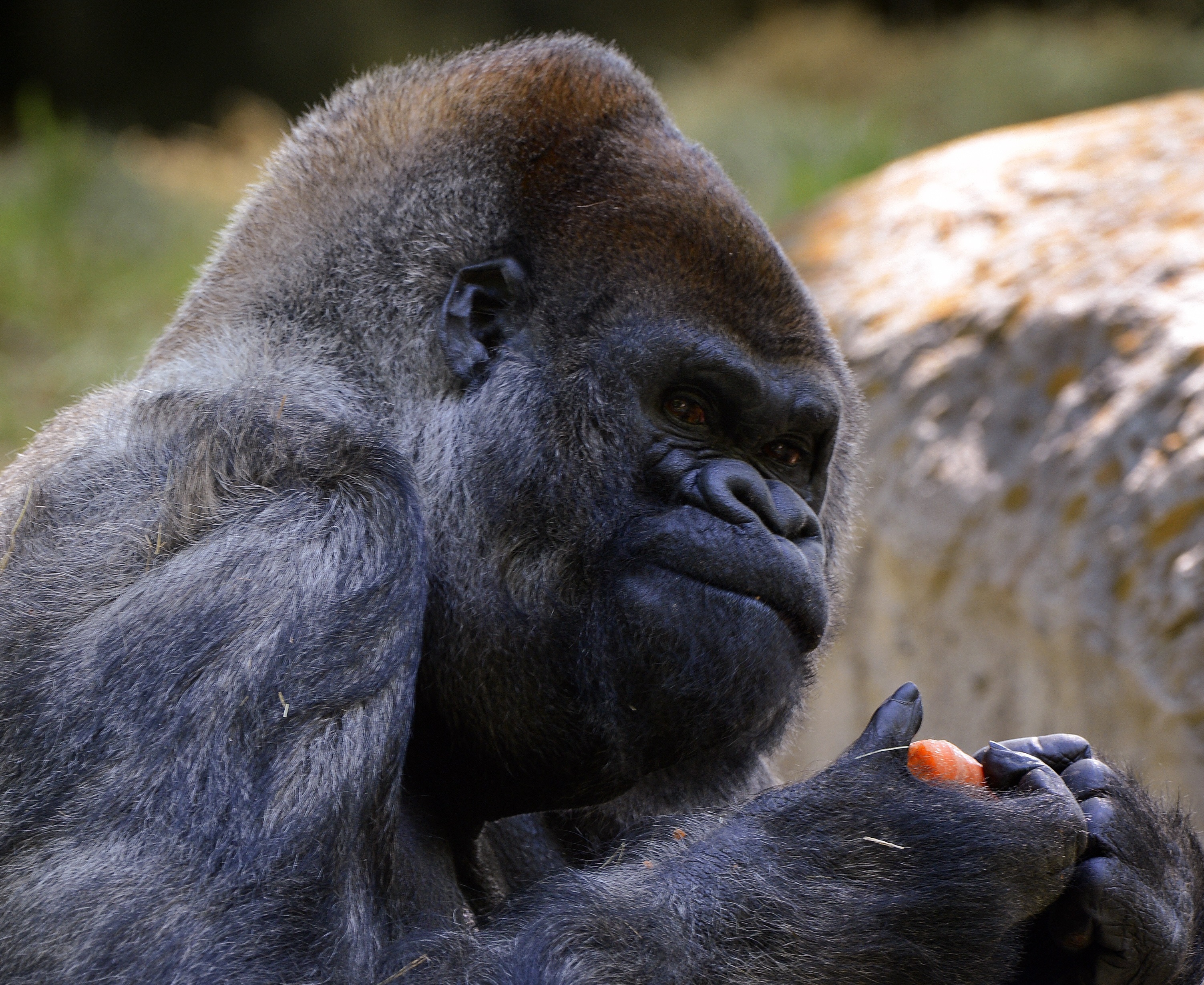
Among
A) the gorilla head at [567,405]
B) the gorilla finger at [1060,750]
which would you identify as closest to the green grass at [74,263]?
the gorilla head at [567,405]

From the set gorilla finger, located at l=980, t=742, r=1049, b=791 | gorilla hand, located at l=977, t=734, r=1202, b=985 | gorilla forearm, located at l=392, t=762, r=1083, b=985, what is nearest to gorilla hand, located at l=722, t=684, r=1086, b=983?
gorilla forearm, located at l=392, t=762, r=1083, b=985

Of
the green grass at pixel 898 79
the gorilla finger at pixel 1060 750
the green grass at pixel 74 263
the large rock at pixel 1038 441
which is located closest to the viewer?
the gorilla finger at pixel 1060 750

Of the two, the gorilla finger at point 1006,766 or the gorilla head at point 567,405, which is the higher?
the gorilla head at point 567,405

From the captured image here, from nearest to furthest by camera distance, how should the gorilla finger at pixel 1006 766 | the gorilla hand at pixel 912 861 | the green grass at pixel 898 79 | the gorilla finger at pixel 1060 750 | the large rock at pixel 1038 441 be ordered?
the gorilla hand at pixel 912 861, the gorilla finger at pixel 1006 766, the gorilla finger at pixel 1060 750, the large rock at pixel 1038 441, the green grass at pixel 898 79

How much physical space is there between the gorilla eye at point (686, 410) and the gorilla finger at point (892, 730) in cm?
63

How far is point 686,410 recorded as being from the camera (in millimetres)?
2488

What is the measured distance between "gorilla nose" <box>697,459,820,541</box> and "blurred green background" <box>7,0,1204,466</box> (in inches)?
129

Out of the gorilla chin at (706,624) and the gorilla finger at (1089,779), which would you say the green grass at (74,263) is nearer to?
the gorilla chin at (706,624)

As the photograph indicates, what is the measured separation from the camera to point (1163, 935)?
7.75 ft

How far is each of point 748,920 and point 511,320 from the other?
1.19 m

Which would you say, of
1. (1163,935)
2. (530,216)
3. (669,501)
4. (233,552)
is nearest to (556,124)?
(530,216)

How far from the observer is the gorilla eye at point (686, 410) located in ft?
8.13

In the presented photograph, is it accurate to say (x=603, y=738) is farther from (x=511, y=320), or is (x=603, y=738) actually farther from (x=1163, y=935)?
(x=1163, y=935)

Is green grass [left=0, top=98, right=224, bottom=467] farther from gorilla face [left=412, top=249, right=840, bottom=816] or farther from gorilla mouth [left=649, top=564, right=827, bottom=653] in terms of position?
gorilla mouth [left=649, top=564, right=827, bottom=653]
